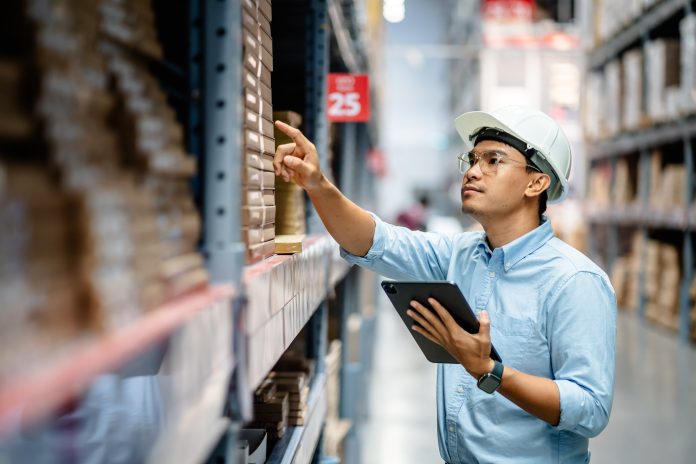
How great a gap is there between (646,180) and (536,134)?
A: 8.54 m

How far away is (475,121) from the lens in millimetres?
2463

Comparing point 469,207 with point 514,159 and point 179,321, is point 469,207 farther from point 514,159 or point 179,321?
point 179,321

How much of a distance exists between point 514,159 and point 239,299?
4.42ft

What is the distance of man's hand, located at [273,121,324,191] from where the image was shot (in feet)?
6.92

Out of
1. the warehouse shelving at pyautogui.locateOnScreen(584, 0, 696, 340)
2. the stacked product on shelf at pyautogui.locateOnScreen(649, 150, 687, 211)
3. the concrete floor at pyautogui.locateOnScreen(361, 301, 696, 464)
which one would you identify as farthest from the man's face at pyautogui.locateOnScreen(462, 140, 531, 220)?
the stacked product on shelf at pyautogui.locateOnScreen(649, 150, 687, 211)

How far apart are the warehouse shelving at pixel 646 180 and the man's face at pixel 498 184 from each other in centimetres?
639

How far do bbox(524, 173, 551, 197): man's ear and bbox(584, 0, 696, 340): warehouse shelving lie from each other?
632 cm

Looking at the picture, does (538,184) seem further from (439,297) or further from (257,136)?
(257,136)

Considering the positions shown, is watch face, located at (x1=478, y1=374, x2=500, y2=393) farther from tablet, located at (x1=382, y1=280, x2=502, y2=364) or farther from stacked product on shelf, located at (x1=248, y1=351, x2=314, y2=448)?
stacked product on shelf, located at (x1=248, y1=351, x2=314, y2=448)

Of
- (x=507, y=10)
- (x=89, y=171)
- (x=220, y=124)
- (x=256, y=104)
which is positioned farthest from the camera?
(x=507, y=10)

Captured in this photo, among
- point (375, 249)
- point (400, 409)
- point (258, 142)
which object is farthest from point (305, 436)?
point (400, 409)

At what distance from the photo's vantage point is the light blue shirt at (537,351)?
2.06m

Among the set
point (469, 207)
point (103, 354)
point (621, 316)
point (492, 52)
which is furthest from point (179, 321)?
point (492, 52)

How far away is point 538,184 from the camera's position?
7.83ft
